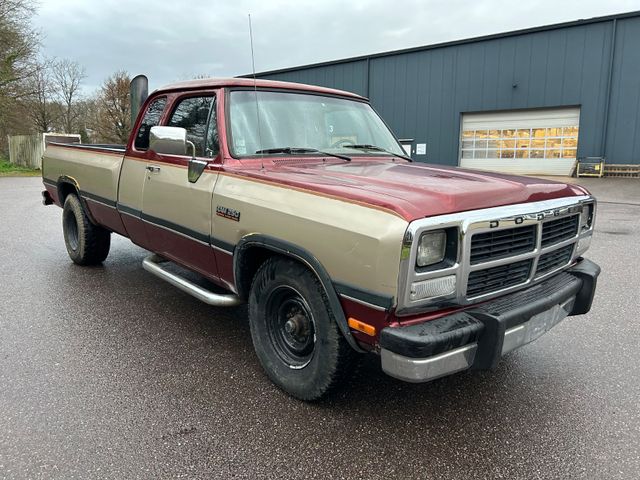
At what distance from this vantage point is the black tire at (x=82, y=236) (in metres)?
5.45

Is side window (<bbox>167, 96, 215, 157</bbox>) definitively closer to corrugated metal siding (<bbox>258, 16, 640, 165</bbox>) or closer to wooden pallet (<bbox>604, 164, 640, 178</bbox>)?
wooden pallet (<bbox>604, 164, 640, 178</bbox>)

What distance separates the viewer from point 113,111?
36.8 meters

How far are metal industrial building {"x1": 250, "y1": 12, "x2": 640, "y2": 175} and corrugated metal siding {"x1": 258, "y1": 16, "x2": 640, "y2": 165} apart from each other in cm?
4

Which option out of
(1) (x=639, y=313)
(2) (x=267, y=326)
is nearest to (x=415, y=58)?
(1) (x=639, y=313)

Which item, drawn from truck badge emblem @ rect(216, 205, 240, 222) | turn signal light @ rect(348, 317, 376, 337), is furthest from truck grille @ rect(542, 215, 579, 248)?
truck badge emblem @ rect(216, 205, 240, 222)

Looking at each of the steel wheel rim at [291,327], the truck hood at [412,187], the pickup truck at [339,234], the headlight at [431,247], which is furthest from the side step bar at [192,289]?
the headlight at [431,247]

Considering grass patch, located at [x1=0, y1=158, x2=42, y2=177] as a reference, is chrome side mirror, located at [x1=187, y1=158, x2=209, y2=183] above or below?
above

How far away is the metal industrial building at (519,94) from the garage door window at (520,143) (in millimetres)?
44

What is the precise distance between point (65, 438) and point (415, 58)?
25.0 meters

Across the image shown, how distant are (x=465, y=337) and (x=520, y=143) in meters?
22.8

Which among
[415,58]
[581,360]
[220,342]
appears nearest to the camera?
[581,360]

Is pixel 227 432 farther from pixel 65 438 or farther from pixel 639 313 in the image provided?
pixel 639 313

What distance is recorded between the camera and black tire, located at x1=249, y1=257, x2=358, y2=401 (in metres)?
2.59

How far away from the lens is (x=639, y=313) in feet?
14.4
